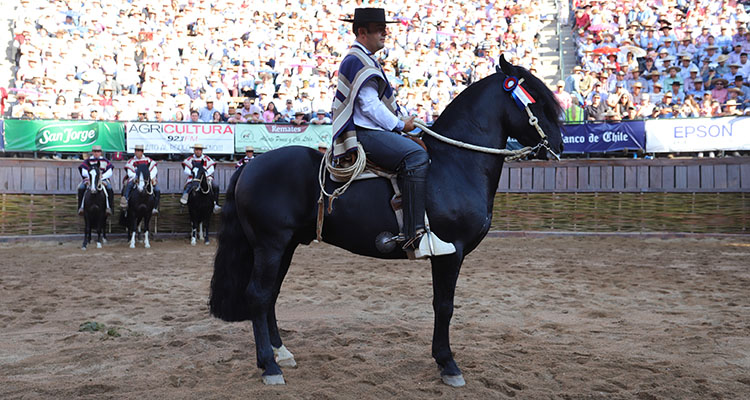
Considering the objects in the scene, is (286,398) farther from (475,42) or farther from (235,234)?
(475,42)

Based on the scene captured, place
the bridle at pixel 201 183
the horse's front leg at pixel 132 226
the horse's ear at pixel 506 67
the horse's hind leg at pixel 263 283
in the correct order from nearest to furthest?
the horse's hind leg at pixel 263 283, the horse's ear at pixel 506 67, the horse's front leg at pixel 132 226, the bridle at pixel 201 183

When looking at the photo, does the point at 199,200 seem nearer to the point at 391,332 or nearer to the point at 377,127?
the point at 391,332

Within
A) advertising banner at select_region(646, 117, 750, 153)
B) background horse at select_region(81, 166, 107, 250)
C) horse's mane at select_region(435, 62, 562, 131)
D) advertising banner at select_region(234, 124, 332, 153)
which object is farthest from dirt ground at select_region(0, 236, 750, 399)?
advertising banner at select_region(234, 124, 332, 153)

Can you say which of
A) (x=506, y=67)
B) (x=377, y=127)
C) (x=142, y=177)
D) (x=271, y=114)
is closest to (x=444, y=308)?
(x=377, y=127)

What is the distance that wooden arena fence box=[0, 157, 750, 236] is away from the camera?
13.7 m

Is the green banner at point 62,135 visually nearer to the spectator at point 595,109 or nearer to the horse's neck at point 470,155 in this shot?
the spectator at point 595,109

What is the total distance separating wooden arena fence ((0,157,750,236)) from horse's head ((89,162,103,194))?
75.6 inches

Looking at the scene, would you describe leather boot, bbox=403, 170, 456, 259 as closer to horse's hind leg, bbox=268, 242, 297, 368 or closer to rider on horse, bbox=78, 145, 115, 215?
horse's hind leg, bbox=268, 242, 297, 368

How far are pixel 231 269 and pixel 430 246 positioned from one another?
1.54 metres

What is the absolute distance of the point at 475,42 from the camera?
65.5 feet

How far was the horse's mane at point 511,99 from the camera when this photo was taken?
453 cm

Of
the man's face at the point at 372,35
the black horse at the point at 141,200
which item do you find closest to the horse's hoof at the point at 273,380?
the man's face at the point at 372,35

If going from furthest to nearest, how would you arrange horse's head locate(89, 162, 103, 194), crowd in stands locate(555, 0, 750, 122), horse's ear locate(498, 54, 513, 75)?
crowd in stands locate(555, 0, 750, 122) < horse's head locate(89, 162, 103, 194) < horse's ear locate(498, 54, 513, 75)

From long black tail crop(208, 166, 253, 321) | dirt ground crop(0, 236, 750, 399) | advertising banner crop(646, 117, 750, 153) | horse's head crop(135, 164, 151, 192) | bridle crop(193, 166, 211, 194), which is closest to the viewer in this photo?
dirt ground crop(0, 236, 750, 399)
